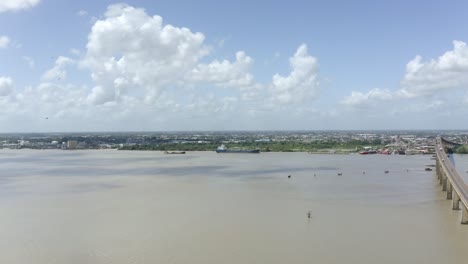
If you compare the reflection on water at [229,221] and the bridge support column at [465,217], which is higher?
the bridge support column at [465,217]

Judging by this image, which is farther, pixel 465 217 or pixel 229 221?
pixel 229 221

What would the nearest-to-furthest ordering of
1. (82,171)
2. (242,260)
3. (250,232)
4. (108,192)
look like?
(242,260) → (250,232) → (108,192) → (82,171)

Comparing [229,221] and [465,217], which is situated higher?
[465,217]

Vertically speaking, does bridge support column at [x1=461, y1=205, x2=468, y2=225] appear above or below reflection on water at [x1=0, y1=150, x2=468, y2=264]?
above

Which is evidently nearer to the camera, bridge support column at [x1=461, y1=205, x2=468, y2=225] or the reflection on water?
the reflection on water

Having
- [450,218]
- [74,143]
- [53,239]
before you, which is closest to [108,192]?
[53,239]

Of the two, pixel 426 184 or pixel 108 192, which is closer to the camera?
pixel 108 192

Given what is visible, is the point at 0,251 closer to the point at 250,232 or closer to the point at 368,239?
the point at 250,232

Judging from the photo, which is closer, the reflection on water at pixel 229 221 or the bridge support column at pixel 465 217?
the reflection on water at pixel 229 221
